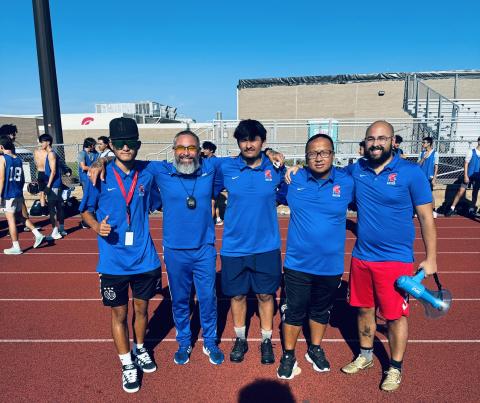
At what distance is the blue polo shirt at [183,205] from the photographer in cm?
298

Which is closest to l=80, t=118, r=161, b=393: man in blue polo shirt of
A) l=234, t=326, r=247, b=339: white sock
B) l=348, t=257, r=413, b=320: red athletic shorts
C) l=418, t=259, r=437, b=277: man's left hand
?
l=234, t=326, r=247, b=339: white sock

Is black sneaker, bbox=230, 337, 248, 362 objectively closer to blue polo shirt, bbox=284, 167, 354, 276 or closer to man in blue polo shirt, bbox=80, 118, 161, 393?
man in blue polo shirt, bbox=80, 118, 161, 393

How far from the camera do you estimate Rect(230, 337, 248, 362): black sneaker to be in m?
3.29

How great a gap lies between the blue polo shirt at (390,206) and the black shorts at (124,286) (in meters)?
1.68

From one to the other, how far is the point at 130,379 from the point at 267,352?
117 cm

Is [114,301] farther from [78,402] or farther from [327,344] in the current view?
[327,344]

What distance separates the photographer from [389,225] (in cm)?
271

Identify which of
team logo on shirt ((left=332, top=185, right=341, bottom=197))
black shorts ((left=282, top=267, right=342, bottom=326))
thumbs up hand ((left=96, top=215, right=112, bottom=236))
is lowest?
black shorts ((left=282, top=267, right=342, bottom=326))

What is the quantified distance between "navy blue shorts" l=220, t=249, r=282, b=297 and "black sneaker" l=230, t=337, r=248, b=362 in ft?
1.71

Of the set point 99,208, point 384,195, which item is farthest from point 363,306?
point 99,208

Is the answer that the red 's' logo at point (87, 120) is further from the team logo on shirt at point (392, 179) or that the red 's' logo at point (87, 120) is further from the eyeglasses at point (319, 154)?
the team logo on shirt at point (392, 179)

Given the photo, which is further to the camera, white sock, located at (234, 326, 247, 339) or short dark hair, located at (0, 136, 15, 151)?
short dark hair, located at (0, 136, 15, 151)

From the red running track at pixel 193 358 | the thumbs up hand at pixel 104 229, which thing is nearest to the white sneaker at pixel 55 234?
the red running track at pixel 193 358

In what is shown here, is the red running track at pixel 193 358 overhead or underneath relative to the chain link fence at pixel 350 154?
underneath
